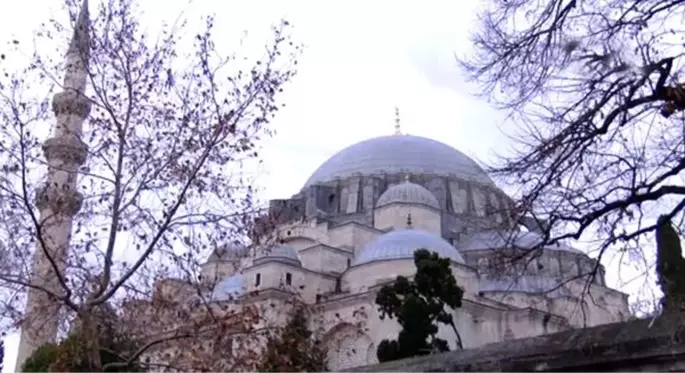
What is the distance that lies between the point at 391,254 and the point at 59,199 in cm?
1979

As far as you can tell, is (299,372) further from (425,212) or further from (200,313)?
(425,212)

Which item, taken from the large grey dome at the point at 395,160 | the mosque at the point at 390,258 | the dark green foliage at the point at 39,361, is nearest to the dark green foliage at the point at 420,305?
the mosque at the point at 390,258

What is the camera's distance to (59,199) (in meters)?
9.40

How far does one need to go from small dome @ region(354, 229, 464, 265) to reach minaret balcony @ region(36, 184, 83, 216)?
62.3 feet

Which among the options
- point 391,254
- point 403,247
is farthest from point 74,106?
point 403,247

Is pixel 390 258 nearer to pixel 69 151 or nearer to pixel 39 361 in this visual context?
pixel 39 361

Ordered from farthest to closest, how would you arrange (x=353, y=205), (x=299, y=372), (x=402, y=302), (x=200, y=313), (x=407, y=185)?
(x=353, y=205), (x=407, y=185), (x=402, y=302), (x=200, y=313), (x=299, y=372)

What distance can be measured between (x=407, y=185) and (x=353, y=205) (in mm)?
4846

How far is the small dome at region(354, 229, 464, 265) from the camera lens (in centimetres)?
2838

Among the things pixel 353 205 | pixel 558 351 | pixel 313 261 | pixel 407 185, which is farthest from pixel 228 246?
pixel 353 205

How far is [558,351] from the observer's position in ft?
17.9

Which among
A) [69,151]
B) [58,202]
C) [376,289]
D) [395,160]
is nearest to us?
[58,202]

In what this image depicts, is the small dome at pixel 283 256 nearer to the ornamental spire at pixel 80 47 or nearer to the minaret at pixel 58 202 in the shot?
the minaret at pixel 58 202

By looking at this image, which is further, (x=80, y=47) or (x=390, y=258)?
(x=390, y=258)
